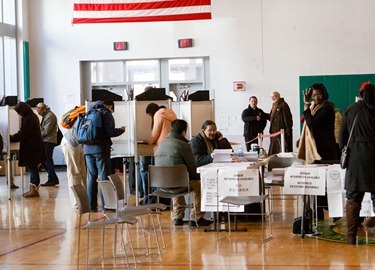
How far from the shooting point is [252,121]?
1373 centimetres

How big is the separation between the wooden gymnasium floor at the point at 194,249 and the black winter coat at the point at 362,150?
1.81 ft

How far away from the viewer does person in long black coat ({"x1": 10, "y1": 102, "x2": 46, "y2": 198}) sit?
10992mm

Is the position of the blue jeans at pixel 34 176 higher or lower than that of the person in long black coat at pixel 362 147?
lower

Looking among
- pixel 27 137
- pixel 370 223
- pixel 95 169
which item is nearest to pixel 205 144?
pixel 95 169

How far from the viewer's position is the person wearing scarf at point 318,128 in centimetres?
730

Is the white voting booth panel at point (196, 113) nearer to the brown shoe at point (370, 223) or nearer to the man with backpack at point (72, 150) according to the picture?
the man with backpack at point (72, 150)

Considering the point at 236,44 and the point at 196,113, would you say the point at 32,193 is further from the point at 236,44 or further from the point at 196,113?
the point at 236,44

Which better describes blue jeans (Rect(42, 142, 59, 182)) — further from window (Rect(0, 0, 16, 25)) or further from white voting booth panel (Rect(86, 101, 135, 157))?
window (Rect(0, 0, 16, 25))

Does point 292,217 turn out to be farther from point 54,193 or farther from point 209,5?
point 209,5

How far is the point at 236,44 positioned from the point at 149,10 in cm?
199

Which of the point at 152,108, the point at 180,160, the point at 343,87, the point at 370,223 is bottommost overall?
the point at 370,223

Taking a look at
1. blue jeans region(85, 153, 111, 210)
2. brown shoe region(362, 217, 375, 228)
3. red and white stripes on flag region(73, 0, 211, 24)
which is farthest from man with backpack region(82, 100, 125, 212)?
red and white stripes on flag region(73, 0, 211, 24)

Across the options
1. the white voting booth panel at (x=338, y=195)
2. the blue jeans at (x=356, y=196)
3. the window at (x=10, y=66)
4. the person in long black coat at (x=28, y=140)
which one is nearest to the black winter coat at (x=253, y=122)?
the person in long black coat at (x=28, y=140)

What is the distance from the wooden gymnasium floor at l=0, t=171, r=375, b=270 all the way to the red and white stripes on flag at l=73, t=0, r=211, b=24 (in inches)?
261
